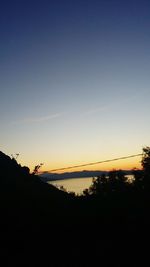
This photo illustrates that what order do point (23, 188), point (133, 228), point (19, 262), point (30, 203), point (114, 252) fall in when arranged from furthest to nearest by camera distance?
point (23, 188), point (30, 203), point (133, 228), point (114, 252), point (19, 262)

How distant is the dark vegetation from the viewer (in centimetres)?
1242

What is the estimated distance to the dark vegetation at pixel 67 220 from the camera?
12.4 metres

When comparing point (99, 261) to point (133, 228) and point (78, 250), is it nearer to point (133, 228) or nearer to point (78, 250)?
point (78, 250)

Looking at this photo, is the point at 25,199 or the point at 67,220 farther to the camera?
the point at 25,199

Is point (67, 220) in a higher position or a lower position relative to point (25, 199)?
lower

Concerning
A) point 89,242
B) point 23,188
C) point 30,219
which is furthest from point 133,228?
point 23,188

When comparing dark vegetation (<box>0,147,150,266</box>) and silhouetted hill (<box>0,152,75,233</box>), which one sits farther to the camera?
silhouetted hill (<box>0,152,75,233</box>)

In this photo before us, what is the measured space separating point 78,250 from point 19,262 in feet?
8.17

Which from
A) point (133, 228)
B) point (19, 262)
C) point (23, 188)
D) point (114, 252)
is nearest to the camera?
point (19, 262)

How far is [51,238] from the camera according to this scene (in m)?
12.9

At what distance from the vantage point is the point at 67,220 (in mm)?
14250

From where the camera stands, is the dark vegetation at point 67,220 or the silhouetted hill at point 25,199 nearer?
the dark vegetation at point 67,220

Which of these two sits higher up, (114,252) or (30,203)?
(30,203)

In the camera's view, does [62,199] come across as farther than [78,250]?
Yes
